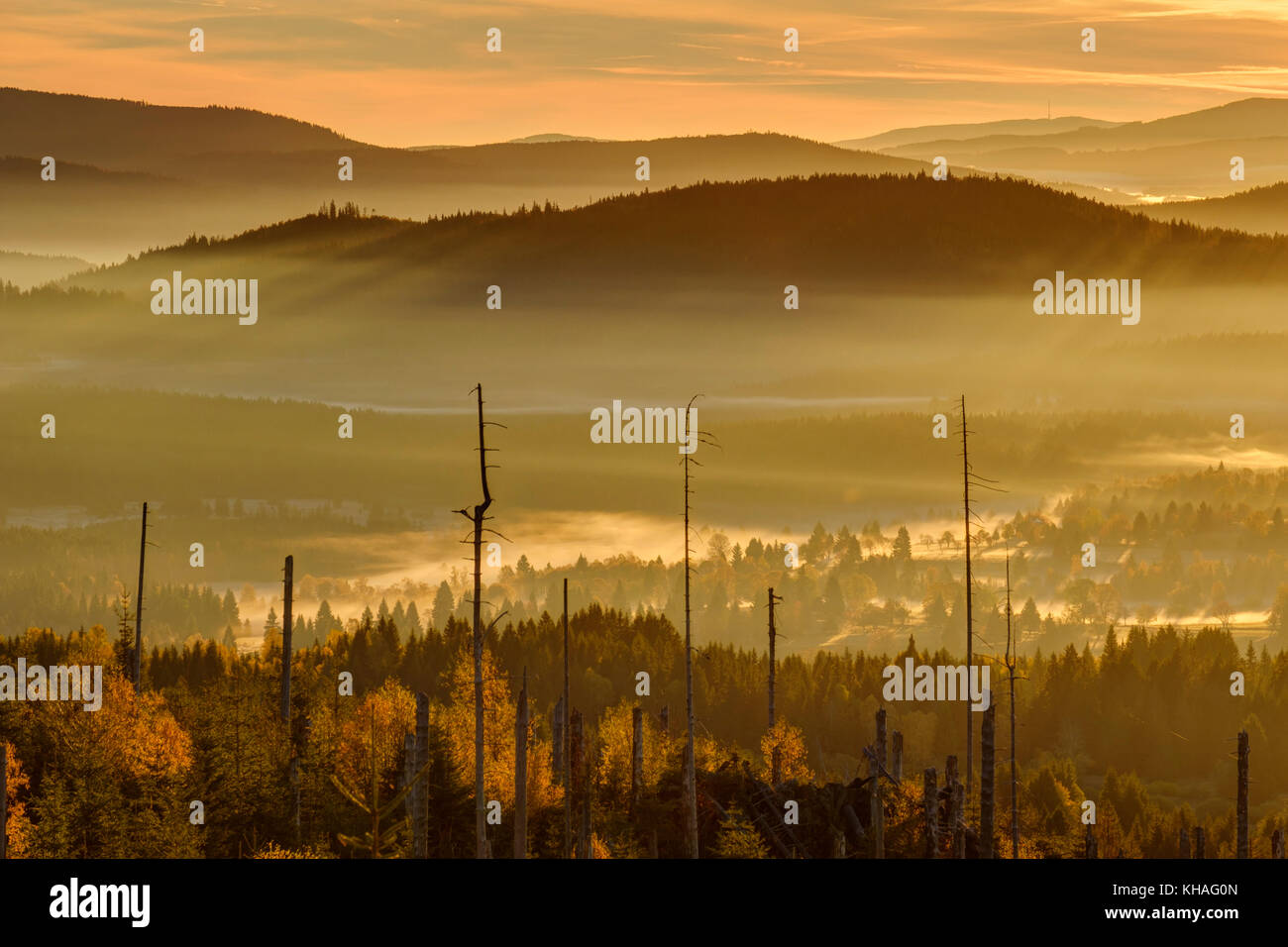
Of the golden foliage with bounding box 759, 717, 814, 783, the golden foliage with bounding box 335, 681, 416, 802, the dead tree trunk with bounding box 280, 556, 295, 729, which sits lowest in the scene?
the golden foliage with bounding box 759, 717, 814, 783

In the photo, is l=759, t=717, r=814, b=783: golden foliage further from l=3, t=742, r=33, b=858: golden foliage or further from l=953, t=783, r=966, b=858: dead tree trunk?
l=3, t=742, r=33, b=858: golden foliage

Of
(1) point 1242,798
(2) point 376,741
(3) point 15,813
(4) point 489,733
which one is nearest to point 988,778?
(2) point 376,741

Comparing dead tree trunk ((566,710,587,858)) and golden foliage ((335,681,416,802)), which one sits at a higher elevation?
golden foliage ((335,681,416,802))

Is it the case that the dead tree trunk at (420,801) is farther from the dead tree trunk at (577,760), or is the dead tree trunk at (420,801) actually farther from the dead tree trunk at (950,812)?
the dead tree trunk at (950,812)

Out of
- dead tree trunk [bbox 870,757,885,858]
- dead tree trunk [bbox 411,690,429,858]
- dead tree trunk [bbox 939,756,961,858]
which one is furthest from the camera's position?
dead tree trunk [bbox 939,756,961,858]

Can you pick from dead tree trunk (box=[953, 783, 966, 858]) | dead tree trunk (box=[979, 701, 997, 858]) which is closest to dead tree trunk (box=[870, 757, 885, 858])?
dead tree trunk (box=[953, 783, 966, 858])

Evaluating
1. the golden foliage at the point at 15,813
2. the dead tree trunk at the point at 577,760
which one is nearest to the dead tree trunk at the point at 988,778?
the dead tree trunk at the point at 577,760

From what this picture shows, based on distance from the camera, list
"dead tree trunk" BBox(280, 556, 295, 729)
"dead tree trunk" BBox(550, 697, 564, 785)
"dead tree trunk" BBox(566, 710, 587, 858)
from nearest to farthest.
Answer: "dead tree trunk" BBox(280, 556, 295, 729)
"dead tree trunk" BBox(566, 710, 587, 858)
"dead tree trunk" BBox(550, 697, 564, 785)

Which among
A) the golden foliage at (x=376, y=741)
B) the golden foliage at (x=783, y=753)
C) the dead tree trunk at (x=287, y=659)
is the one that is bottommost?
the golden foliage at (x=783, y=753)

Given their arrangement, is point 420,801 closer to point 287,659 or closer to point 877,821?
point 877,821
